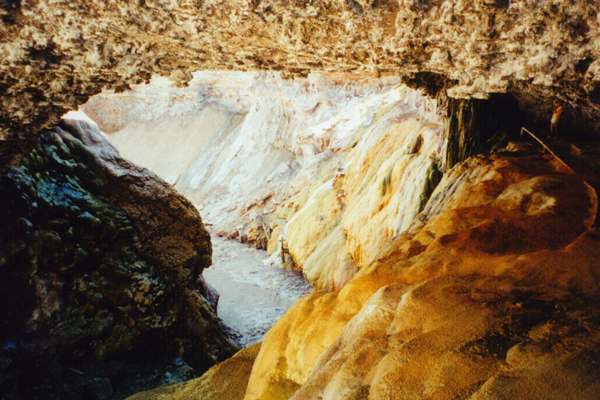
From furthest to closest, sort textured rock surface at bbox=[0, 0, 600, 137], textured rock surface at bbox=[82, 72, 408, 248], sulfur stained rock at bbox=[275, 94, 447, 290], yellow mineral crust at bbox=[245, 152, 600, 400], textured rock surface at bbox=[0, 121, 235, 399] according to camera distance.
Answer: textured rock surface at bbox=[82, 72, 408, 248]
sulfur stained rock at bbox=[275, 94, 447, 290]
textured rock surface at bbox=[0, 121, 235, 399]
textured rock surface at bbox=[0, 0, 600, 137]
yellow mineral crust at bbox=[245, 152, 600, 400]

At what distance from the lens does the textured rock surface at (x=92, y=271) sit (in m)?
5.55

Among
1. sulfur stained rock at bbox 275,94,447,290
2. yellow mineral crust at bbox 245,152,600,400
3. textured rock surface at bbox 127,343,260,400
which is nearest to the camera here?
yellow mineral crust at bbox 245,152,600,400

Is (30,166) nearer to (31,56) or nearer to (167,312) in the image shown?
(167,312)

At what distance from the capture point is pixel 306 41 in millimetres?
2430

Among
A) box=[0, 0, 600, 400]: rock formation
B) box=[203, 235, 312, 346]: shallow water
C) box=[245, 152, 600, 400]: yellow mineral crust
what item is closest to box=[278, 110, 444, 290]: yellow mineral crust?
box=[0, 0, 600, 400]: rock formation

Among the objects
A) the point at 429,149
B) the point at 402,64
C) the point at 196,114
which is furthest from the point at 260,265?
the point at 196,114

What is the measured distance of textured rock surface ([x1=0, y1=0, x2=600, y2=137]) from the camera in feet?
6.12

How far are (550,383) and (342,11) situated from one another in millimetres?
1890

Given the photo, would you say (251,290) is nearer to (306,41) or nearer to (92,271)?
(92,271)

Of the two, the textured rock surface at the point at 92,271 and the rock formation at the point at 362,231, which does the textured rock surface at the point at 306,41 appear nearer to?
the rock formation at the point at 362,231

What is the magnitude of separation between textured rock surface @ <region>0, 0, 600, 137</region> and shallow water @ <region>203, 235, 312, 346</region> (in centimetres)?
597

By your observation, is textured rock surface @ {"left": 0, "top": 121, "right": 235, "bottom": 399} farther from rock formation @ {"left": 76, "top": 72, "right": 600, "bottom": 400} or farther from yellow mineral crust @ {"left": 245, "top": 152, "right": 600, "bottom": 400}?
yellow mineral crust @ {"left": 245, "top": 152, "right": 600, "bottom": 400}

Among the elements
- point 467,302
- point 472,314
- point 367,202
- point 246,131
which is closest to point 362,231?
point 367,202

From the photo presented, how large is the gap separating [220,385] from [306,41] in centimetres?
377
